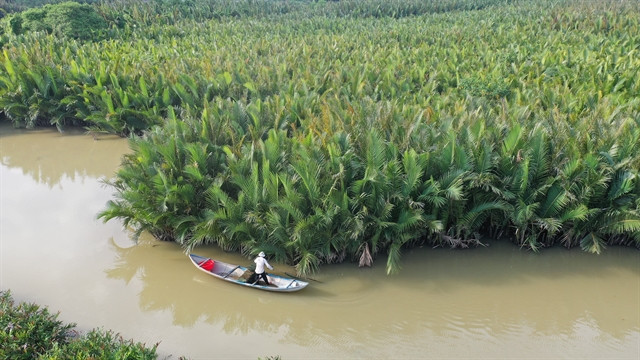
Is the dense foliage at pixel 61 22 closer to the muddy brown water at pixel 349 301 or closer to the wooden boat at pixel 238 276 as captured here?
the muddy brown water at pixel 349 301

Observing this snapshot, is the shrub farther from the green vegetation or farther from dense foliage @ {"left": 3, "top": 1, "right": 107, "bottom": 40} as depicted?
dense foliage @ {"left": 3, "top": 1, "right": 107, "bottom": 40}

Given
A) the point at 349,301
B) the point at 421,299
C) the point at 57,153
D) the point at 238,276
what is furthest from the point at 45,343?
the point at 57,153

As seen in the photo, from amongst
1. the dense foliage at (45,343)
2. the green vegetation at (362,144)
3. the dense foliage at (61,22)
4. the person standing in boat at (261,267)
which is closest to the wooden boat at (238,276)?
the person standing in boat at (261,267)

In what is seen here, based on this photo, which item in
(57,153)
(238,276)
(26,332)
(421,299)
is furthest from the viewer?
(57,153)

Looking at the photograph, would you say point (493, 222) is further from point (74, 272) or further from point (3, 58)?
point (3, 58)

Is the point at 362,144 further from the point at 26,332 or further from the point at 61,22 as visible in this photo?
the point at 61,22
